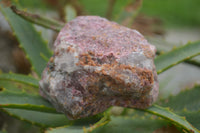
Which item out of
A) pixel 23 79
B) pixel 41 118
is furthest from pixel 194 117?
pixel 23 79

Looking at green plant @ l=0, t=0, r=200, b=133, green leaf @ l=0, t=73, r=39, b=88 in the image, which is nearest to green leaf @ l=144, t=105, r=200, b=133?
green plant @ l=0, t=0, r=200, b=133

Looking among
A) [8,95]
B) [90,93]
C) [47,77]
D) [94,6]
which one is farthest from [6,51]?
A: [94,6]

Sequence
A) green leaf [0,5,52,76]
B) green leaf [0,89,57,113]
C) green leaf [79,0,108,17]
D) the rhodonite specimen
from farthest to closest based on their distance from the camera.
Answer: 1. green leaf [79,0,108,17]
2. green leaf [0,5,52,76]
3. green leaf [0,89,57,113]
4. the rhodonite specimen

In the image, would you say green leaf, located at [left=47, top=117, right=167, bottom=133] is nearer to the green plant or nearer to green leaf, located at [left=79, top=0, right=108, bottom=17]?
the green plant

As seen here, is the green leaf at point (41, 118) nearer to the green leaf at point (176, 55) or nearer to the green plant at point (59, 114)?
the green plant at point (59, 114)

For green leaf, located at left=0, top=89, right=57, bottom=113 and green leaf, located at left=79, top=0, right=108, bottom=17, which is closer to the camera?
green leaf, located at left=0, top=89, right=57, bottom=113

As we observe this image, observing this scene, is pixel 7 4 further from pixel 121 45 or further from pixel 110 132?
pixel 110 132
